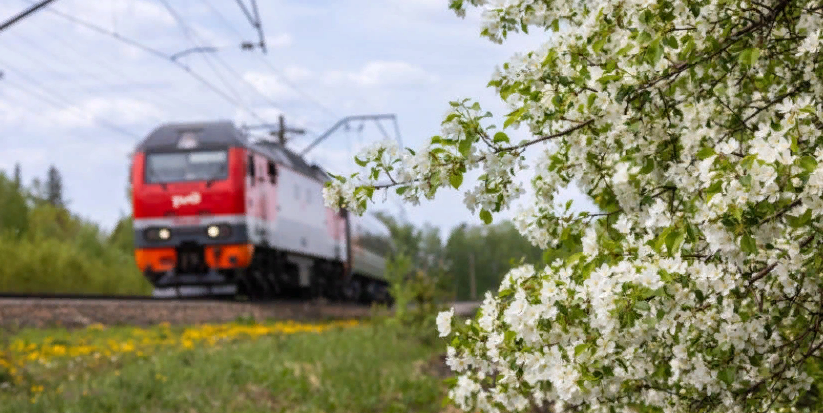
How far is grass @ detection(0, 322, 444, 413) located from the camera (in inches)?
284

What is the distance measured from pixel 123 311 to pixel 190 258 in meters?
3.93

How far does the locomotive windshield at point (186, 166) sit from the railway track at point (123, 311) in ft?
8.51

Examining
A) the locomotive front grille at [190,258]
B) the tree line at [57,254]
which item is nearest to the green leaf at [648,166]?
the locomotive front grille at [190,258]

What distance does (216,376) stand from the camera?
831cm

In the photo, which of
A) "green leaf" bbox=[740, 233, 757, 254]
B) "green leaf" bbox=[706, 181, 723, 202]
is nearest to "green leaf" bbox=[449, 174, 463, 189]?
"green leaf" bbox=[706, 181, 723, 202]

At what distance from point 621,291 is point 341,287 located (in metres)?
24.4

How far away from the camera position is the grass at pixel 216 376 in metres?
7.20

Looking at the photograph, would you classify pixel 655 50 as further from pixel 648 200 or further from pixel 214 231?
pixel 214 231

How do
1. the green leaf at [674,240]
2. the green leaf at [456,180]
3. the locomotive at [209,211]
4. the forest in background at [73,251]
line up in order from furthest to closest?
1. the forest in background at [73,251]
2. the locomotive at [209,211]
3. the green leaf at [456,180]
4. the green leaf at [674,240]

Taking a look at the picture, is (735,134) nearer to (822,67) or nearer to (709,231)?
(822,67)

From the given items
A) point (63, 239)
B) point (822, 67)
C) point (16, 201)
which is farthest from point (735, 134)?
point (63, 239)

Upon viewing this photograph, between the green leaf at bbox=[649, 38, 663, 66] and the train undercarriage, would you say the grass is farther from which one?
the train undercarriage

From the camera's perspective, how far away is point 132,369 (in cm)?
883

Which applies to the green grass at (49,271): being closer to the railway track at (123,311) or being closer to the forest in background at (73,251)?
the forest in background at (73,251)
